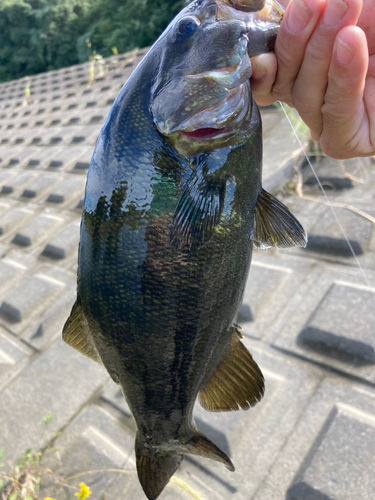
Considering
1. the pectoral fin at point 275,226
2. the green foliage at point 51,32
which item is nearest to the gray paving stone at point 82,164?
the pectoral fin at point 275,226

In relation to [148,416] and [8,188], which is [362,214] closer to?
[148,416]

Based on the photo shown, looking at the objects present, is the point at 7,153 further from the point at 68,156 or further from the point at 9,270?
the point at 9,270

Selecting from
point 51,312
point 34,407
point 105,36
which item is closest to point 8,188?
point 51,312

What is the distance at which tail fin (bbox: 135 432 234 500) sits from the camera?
1321mm

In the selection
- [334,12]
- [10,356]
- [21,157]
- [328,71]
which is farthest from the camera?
[21,157]

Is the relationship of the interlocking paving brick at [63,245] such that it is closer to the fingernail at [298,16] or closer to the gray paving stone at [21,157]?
the gray paving stone at [21,157]

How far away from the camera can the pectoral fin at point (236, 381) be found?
130cm

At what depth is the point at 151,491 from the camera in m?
1.31

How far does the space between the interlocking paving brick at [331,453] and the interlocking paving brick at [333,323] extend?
8.4 inches

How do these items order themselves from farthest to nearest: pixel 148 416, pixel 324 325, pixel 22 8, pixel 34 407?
pixel 22 8 → pixel 34 407 → pixel 324 325 → pixel 148 416

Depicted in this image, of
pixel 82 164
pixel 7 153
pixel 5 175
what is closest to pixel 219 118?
pixel 82 164

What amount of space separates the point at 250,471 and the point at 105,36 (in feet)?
79.3

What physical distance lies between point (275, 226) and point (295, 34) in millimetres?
580

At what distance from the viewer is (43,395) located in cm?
286
